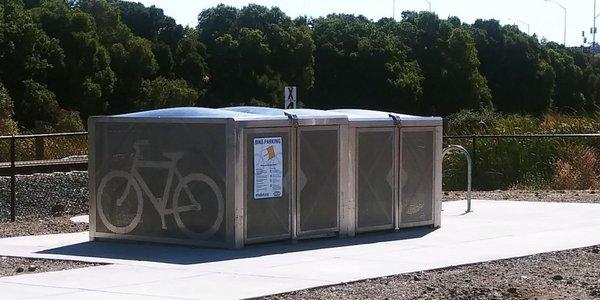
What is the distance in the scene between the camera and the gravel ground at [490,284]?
10797mm

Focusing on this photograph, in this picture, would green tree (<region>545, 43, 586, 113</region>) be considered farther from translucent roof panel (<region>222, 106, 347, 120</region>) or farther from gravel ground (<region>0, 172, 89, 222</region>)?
translucent roof panel (<region>222, 106, 347, 120</region>)

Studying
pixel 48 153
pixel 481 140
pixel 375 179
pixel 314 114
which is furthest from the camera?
pixel 481 140

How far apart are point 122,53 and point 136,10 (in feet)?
45.1

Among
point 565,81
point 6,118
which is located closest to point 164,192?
point 6,118

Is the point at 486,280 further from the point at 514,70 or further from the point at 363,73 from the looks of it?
the point at 514,70

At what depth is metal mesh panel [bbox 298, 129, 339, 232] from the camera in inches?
576

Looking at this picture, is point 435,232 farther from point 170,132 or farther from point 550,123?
point 550,123

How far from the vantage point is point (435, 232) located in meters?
16.0

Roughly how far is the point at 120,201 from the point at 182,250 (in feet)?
4.13

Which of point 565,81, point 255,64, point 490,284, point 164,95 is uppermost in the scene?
point 255,64

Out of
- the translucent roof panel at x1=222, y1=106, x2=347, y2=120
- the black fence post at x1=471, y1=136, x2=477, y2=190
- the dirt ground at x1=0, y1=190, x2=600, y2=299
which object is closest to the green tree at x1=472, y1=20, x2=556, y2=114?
the black fence post at x1=471, y1=136, x2=477, y2=190

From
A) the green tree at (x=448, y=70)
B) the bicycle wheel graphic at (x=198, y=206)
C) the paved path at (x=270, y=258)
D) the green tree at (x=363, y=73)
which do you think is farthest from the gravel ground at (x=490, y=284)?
the green tree at (x=448, y=70)

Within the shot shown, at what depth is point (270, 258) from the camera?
1323 cm

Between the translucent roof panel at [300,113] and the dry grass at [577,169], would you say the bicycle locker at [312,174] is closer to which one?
the translucent roof panel at [300,113]
